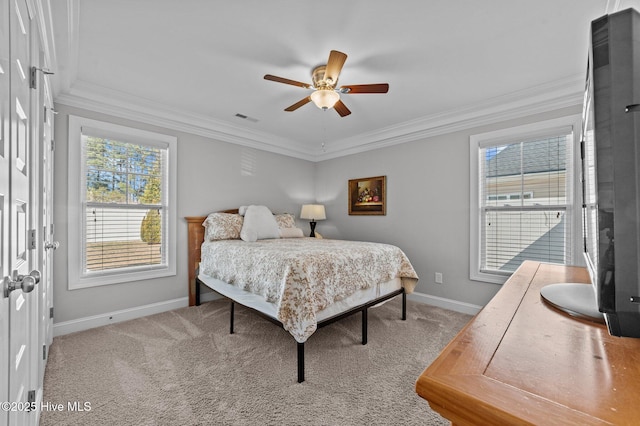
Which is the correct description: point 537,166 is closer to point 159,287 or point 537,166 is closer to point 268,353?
point 268,353

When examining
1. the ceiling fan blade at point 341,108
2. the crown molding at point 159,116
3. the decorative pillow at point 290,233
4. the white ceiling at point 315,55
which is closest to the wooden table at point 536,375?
the white ceiling at point 315,55

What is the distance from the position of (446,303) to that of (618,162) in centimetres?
A: 343

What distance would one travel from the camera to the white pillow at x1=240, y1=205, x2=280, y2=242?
3492mm

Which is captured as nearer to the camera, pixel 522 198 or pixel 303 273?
pixel 303 273

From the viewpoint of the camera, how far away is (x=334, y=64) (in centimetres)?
206

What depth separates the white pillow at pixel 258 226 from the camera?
3492mm

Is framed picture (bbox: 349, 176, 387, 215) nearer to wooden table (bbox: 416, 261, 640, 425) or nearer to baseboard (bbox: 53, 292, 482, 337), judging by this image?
baseboard (bbox: 53, 292, 482, 337)

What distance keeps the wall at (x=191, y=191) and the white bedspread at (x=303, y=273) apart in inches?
29.8

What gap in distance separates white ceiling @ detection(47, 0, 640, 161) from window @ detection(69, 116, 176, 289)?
307 mm

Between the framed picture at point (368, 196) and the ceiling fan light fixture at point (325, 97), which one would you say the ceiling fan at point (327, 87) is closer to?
the ceiling fan light fixture at point (325, 97)

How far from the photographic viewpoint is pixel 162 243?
3439 mm

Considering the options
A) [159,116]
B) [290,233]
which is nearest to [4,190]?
[159,116]

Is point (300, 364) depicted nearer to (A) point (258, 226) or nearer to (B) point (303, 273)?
(B) point (303, 273)

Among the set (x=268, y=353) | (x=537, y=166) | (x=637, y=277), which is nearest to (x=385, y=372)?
(x=268, y=353)
